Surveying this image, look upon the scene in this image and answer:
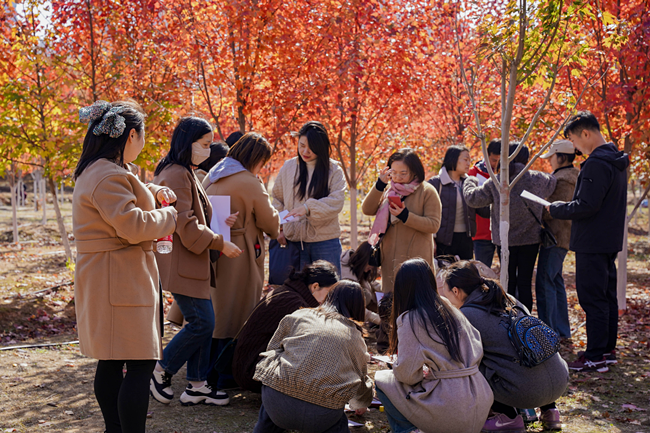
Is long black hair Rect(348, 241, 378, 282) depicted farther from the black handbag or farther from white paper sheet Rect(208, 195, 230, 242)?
white paper sheet Rect(208, 195, 230, 242)

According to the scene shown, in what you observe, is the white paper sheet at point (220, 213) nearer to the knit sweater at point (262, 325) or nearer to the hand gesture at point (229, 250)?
the hand gesture at point (229, 250)

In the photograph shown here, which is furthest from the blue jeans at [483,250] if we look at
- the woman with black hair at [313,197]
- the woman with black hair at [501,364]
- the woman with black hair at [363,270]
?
the woman with black hair at [501,364]

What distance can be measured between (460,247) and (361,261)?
3.49 ft

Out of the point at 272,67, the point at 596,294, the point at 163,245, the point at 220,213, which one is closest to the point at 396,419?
the point at 163,245

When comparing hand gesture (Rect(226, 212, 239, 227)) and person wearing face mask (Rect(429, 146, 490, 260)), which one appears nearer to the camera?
hand gesture (Rect(226, 212, 239, 227))

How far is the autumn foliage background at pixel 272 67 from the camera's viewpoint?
5.89 metres

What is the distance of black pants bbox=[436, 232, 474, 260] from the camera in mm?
5453

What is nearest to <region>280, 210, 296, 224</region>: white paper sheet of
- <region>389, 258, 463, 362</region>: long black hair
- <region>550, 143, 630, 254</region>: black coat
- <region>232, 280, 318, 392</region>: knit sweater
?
<region>232, 280, 318, 392</region>: knit sweater

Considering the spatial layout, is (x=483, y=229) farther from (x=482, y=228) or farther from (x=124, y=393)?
(x=124, y=393)

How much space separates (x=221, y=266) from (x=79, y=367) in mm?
1735

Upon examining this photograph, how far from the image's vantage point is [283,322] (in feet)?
9.84

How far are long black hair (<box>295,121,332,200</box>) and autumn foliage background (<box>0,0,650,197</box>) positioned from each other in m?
1.80

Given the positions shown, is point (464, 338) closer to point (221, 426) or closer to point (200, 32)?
point (221, 426)

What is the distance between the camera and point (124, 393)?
2541 millimetres
